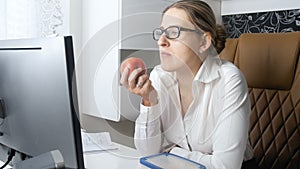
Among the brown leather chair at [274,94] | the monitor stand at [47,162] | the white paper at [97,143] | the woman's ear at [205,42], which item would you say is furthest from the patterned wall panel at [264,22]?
the monitor stand at [47,162]

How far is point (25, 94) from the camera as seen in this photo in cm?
65

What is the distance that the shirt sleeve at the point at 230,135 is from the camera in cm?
107

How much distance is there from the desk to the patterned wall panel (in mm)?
1061

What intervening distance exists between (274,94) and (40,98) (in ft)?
3.37

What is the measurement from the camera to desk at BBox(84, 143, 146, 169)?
3.55 ft

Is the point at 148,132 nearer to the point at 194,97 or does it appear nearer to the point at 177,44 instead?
the point at 194,97

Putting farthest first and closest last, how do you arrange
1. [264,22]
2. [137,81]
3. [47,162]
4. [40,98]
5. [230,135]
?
[264,22] < [230,135] < [137,81] < [40,98] < [47,162]

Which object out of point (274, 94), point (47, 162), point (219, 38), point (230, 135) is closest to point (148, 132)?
point (230, 135)

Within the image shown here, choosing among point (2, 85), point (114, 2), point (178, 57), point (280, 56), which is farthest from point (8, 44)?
point (114, 2)

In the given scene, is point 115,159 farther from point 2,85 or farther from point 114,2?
point 114,2

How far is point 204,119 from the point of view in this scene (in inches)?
45.6

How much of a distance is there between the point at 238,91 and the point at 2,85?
74cm

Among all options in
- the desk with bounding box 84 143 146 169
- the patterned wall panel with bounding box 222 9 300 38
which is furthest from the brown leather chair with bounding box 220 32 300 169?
the desk with bounding box 84 143 146 169

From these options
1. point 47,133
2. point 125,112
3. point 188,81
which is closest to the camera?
point 47,133
